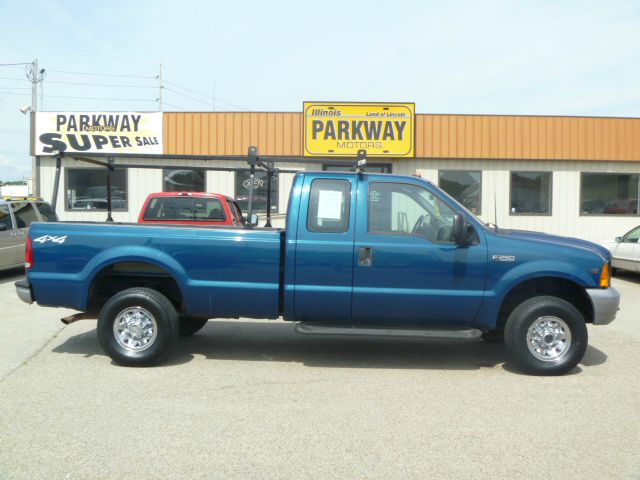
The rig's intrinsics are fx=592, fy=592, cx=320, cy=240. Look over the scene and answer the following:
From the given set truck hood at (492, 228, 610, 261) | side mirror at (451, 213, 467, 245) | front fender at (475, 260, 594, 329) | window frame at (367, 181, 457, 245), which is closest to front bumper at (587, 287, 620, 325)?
front fender at (475, 260, 594, 329)

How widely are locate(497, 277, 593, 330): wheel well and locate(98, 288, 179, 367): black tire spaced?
3.46 meters

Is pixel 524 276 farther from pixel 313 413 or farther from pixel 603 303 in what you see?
pixel 313 413

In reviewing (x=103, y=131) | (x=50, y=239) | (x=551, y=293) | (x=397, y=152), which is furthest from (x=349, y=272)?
(x=103, y=131)

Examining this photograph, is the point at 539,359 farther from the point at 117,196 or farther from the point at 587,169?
the point at 117,196

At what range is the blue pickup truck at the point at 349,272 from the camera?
5.85 meters

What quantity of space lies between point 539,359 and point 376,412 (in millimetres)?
2060

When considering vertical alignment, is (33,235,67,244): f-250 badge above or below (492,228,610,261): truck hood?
below

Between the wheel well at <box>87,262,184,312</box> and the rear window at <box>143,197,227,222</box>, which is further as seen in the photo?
the rear window at <box>143,197,227,222</box>

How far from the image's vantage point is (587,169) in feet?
54.9

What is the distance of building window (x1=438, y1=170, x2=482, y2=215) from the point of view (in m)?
16.7

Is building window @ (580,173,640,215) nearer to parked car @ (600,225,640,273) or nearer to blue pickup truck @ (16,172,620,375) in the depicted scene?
parked car @ (600,225,640,273)

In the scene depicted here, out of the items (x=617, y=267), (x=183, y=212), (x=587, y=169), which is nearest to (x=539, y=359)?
(x=183, y=212)

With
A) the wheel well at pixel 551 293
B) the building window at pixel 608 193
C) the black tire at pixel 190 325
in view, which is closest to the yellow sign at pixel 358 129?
the building window at pixel 608 193

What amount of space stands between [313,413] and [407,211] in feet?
7.73
